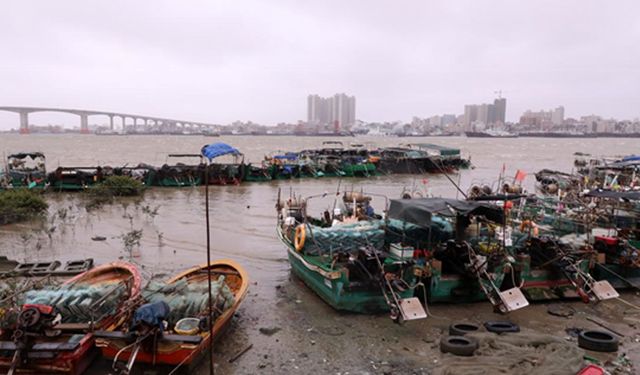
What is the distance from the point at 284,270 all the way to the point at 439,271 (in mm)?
4284

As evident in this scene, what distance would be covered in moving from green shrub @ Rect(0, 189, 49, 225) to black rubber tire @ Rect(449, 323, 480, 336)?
15.7 m

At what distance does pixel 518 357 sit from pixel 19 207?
17611 millimetres

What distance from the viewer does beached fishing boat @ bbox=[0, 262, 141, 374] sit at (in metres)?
6.61

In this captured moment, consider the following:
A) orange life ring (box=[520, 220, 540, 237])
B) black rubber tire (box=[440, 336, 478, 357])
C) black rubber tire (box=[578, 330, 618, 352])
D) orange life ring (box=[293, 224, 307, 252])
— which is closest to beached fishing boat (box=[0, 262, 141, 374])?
orange life ring (box=[293, 224, 307, 252])

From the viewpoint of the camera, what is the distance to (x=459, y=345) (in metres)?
7.70

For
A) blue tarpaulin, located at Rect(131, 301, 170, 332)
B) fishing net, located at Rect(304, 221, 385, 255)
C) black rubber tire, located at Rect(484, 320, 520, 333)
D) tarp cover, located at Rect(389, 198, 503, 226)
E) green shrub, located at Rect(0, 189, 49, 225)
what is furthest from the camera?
green shrub, located at Rect(0, 189, 49, 225)

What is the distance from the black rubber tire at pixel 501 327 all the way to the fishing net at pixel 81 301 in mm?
6232

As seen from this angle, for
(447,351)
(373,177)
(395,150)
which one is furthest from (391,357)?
(395,150)

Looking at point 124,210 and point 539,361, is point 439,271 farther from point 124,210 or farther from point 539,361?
point 124,210

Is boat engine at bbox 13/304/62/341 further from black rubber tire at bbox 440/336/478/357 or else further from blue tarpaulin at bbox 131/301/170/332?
black rubber tire at bbox 440/336/478/357

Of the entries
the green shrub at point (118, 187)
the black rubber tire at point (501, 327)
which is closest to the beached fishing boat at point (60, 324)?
the black rubber tire at point (501, 327)

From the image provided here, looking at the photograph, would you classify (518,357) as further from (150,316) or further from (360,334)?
(150,316)

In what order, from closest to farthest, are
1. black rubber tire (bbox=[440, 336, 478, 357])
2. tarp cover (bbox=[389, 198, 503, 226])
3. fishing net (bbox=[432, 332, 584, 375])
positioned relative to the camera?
fishing net (bbox=[432, 332, 584, 375]) < black rubber tire (bbox=[440, 336, 478, 357]) < tarp cover (bbox=[389, 198, 503, 226])

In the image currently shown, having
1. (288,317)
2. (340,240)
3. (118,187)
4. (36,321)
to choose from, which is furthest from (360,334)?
(118,187)
